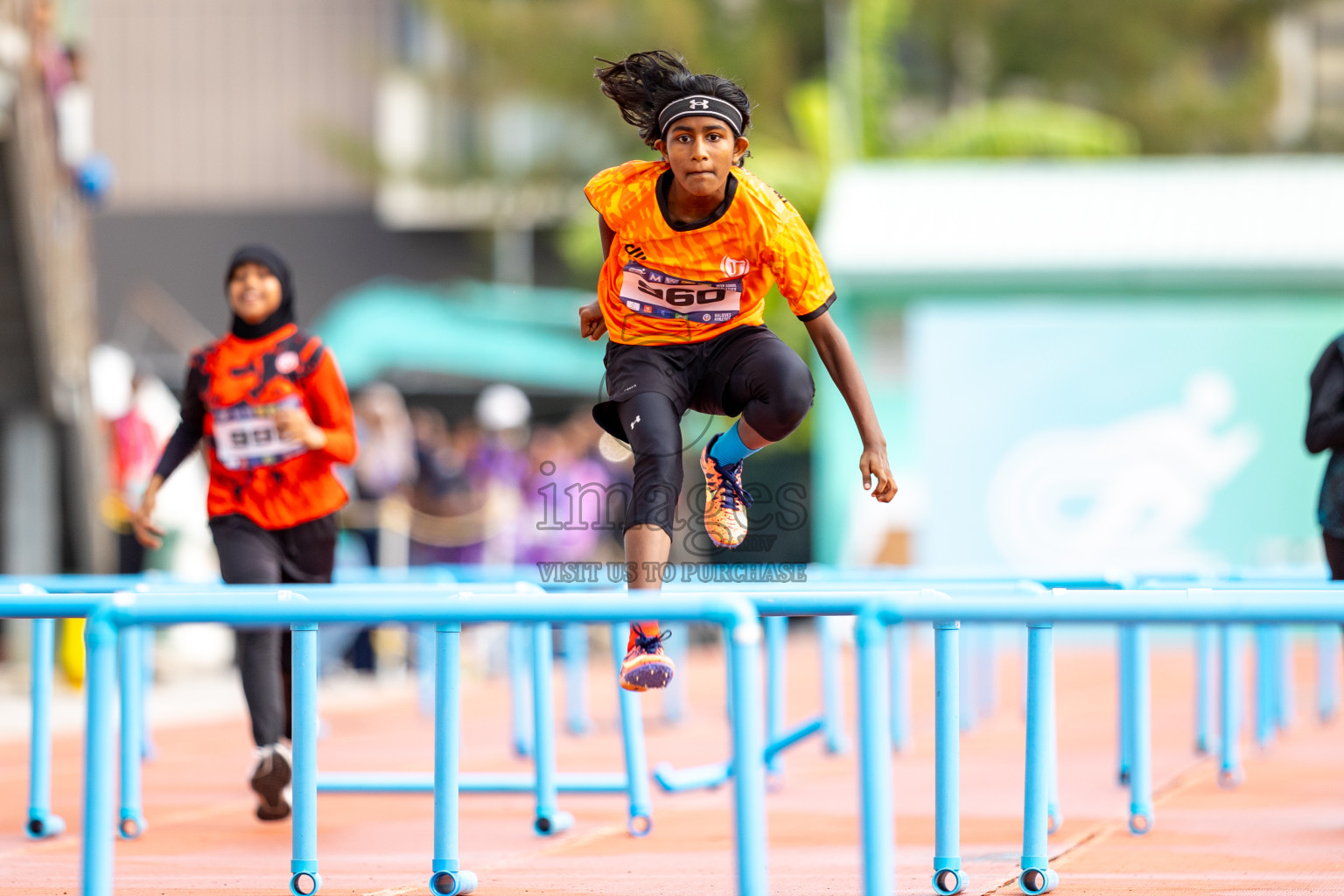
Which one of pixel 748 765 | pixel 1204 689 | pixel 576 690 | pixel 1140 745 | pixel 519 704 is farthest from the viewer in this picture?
pixel 576 690

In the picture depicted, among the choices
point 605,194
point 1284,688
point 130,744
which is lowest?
point 1284,688

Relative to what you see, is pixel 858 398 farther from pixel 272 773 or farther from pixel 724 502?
pixel 272 773

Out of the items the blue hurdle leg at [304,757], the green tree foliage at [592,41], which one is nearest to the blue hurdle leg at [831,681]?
the blue hurdle leg at [304,757]

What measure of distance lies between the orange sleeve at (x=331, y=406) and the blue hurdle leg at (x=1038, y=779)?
8.39ft

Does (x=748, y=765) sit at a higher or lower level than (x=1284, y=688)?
higher

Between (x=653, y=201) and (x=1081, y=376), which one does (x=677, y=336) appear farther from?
(x=1081, y=376)

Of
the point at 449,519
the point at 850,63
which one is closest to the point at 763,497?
the point at 449,519

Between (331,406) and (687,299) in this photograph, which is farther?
(331,406)

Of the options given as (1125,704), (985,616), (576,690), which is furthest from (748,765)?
(576,690)

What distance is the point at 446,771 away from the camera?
4445mm

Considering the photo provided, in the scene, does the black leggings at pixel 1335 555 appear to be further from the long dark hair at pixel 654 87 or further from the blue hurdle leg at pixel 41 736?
the blue hurdle leg at pixel 41 736

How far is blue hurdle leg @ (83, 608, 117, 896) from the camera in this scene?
3650 millimetres

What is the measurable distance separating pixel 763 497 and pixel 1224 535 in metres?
8.89

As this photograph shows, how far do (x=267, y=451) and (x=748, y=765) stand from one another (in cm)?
303
